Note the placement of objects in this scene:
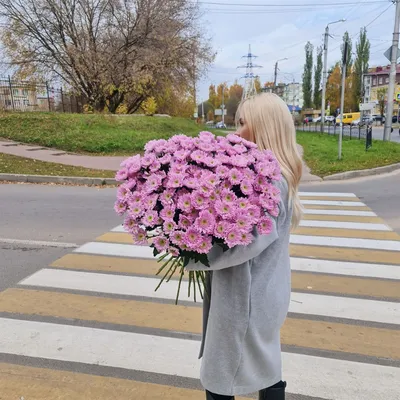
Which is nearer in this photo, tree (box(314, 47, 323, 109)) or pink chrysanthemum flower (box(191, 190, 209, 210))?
pink chrysanthemum flower (box(191, 190, 209, 210))

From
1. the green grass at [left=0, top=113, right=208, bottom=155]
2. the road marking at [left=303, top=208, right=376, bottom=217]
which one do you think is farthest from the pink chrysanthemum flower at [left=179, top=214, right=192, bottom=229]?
the green grass at [left=0, top=113, right=208, bottom=155]

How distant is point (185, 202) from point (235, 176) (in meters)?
0.21

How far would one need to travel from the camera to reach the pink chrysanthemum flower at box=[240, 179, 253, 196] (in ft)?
4.59

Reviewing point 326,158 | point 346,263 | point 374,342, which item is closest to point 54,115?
point 326,158

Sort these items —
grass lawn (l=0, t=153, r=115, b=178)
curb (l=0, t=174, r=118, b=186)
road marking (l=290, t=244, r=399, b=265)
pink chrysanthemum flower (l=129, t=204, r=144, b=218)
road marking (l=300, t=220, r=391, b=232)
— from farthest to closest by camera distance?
grass lawn (l=0, t=153, r=115, b=178) < curb (l=0, t=174, r=118, b=186) < road marking (l=300, t=220, r=391, b=232) < road marking (l=290, t=244, r=399, b=265) < pink chrysanthemum flower (l=129, t=204, r=144, b=218)

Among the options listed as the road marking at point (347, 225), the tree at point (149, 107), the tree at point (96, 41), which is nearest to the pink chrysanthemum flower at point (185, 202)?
the road marking at point (347, 225)

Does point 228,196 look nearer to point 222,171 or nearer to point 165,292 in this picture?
point 222,171

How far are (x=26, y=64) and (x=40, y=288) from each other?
2321 cm

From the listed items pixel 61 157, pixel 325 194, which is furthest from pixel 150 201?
pixel 61 157

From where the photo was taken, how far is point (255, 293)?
151cm

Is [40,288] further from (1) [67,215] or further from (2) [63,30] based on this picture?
(2) [63,30]

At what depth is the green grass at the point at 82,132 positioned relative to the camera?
1616 cm

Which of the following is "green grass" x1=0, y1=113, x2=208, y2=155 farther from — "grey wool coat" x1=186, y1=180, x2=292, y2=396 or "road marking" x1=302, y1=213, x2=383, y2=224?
"grey wool coat" x1=186, y1=180, x2=292, y2=396

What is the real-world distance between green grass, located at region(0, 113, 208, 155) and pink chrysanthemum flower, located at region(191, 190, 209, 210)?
49.4ft
